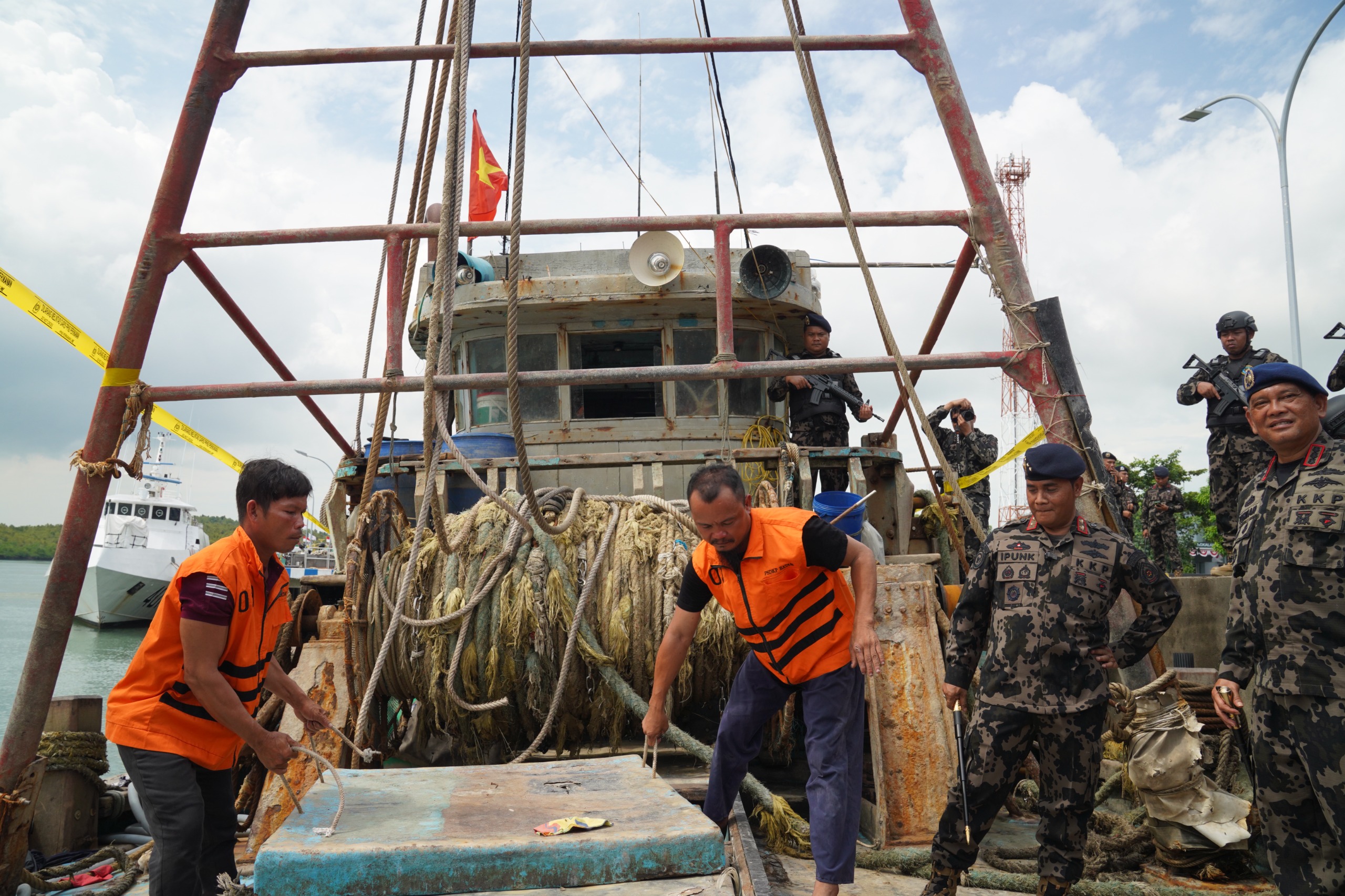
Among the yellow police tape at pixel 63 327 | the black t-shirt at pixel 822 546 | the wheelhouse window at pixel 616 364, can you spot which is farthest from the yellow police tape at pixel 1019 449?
the yellow police tape at pixel 63 327

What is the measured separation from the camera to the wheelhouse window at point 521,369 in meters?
7.56

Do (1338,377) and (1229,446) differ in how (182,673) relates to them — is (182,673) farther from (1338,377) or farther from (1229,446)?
(1229,446)

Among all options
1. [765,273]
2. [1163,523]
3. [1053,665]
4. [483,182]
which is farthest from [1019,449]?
[1163,523]

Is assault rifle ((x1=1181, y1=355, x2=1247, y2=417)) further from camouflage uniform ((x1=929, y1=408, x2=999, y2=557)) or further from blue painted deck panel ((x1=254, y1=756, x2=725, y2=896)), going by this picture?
blue painted deck panel ((x1=254, y1=756, x2=725, y2=896))

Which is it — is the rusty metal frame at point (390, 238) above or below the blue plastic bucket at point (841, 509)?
above

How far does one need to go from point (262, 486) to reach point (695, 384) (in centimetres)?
481

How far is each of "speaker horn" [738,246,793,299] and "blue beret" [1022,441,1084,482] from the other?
383 centimetres

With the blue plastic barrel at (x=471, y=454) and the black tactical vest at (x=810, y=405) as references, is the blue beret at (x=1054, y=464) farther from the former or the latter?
the blue plastic barrel at (x=471, y=454)

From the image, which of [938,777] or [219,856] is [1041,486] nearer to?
[938,777]

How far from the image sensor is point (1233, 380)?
6.81m

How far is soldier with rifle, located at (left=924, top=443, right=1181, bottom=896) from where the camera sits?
3.34 metres

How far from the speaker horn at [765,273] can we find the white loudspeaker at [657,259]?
52 cm

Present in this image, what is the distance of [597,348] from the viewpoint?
25.4 ft

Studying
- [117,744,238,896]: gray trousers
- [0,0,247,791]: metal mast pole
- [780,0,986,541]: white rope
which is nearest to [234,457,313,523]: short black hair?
[117,744,238,896]: gray trousers
